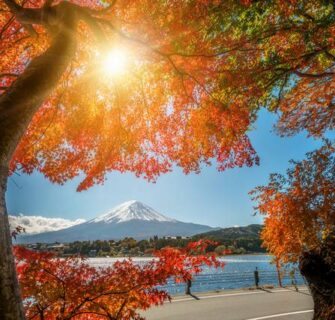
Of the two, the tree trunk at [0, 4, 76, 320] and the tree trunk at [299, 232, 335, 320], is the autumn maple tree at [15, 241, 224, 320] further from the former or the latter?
the tree trunk at [299, 232, 335, 320]

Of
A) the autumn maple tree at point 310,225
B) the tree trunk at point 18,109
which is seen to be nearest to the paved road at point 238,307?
the autumn maple tree at point 310,225

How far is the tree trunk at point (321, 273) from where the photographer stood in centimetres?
795

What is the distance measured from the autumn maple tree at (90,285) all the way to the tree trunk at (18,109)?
2.87 m

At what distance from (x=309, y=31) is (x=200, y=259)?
687 cm

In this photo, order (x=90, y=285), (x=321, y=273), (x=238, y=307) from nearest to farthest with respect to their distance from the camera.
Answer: (x=90, y=285), (x=321, y=273), (x=238, y=307)

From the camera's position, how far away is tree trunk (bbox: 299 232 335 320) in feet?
26.1

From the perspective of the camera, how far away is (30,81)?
3.75 m

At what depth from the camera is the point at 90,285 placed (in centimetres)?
587

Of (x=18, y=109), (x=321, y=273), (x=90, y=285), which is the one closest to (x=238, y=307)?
(x=321, y=273)

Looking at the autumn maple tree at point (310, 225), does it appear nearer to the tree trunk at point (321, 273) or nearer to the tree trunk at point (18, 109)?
the tree trunk at point (321, 273)

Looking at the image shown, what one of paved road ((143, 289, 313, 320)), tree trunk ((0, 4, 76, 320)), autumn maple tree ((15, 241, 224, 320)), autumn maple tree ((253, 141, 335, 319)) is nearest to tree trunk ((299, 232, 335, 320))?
autumn maple tree ((253, 141, 335, 319))

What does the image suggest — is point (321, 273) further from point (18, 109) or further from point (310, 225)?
point (18, 109)

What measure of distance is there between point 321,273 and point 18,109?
8.19 m

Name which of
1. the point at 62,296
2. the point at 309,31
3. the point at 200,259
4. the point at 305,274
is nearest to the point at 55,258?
the point at 62,296
